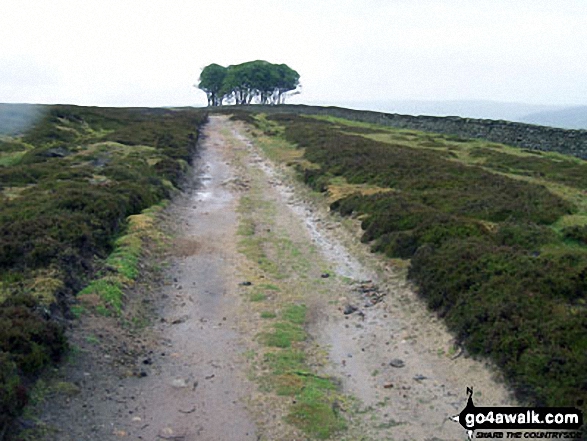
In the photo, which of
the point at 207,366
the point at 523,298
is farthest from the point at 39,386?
the point at 523,298

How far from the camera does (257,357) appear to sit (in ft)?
34.1

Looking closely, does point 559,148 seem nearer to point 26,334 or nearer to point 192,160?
point 192,160

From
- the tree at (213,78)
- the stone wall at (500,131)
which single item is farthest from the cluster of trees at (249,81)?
the stone wall at (500,131)

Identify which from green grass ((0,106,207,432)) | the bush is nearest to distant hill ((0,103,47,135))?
green grass ((0,106,207,432))

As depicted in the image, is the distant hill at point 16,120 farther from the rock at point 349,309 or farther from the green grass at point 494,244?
the rock at point 349,309

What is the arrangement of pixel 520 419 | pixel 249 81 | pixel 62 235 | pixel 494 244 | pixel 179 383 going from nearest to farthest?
pixel 520 419 < pixel 179 383 < pixel 62 235 < pixel 494 244 < pixel 249 81

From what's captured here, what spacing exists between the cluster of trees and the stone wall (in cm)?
6377

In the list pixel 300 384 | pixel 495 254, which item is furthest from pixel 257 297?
pixel 495 254

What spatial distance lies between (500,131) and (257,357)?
42378mm

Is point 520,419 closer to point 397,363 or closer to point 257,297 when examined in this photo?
point 397,363

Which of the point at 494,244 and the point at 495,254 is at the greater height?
the point at 495,254

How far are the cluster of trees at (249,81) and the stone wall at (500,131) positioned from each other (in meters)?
63.8

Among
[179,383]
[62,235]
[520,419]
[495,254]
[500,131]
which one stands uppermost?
[500,131]

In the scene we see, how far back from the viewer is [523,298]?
11039mm
